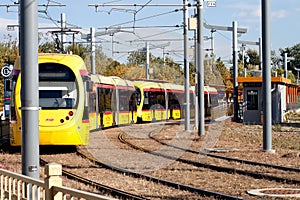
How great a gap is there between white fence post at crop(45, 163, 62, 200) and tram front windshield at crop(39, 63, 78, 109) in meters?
13.9

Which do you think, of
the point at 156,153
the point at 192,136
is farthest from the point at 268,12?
the point at 192,136

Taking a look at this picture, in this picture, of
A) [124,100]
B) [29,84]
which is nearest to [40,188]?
[29,84]

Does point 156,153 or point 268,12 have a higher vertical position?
point 268,12

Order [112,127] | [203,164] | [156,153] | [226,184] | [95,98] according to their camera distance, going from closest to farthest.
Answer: [226,184], [203,164], [156,153], [95,98], [112,127]

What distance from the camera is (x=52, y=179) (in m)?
7.61

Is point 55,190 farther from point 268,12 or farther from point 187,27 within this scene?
point 187,27

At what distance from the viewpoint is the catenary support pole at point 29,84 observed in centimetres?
972

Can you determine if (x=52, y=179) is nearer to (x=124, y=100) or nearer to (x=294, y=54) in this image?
(x=124, y=100)

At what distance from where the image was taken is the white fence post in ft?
24.5

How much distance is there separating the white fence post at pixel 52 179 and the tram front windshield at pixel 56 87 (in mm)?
13884

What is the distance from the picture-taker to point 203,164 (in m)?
19.0

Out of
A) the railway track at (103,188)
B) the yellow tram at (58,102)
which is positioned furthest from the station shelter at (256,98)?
the railway track at (103,188)

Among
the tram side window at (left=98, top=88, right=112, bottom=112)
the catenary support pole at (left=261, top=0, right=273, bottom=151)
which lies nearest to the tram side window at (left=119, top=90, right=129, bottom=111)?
the tram side window at (left=98, top=88, right=112, bottom=112)

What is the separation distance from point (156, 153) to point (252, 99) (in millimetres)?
18760
